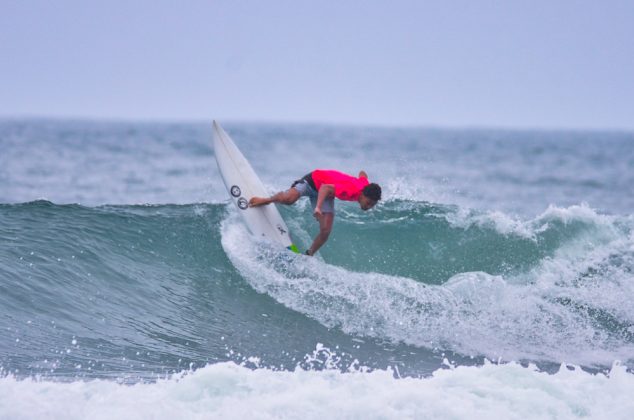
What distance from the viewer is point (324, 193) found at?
8.36m

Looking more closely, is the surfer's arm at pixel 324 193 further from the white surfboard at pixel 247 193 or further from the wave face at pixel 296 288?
the white surfboard at pixel 247 193

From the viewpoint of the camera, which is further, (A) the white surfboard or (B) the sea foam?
(A) the white surfboard

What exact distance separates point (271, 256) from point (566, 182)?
2396cm

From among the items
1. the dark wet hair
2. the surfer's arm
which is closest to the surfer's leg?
the surfer's arm

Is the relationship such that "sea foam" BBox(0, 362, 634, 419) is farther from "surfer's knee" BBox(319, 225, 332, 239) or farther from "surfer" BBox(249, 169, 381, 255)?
"surfer's knee" BBox(319, 225, 332, 239)

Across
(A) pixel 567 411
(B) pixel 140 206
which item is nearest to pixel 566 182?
(B) pixel 140 206

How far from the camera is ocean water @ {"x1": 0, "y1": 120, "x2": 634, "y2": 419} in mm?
5059

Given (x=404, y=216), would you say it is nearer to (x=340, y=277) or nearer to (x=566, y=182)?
(x=340, y=277)

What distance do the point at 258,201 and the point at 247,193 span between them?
1.21 ft

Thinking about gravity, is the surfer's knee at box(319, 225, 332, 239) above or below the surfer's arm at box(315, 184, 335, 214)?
below

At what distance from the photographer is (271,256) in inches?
359

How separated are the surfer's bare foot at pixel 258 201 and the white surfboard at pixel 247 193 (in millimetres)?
97

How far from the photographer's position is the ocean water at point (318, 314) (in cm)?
506

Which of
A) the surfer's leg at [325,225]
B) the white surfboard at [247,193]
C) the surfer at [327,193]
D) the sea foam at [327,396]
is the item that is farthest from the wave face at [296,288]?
the sea foam at [327,396]
